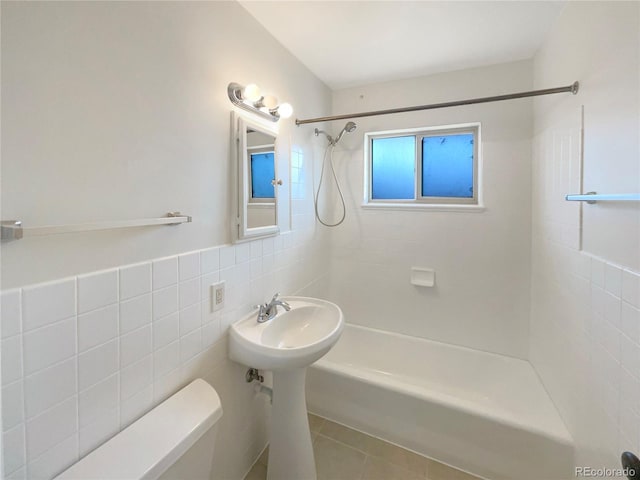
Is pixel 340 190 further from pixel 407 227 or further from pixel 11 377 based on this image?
pixel 11 377

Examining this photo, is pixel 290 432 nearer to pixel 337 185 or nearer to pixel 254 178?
pixel 254 178

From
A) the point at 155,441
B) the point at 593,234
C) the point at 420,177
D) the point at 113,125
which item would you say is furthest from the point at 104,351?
the point at 420,177

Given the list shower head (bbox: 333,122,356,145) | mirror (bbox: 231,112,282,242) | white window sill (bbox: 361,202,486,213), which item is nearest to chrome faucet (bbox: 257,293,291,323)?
mirror (bbox: 231,112,282,242)

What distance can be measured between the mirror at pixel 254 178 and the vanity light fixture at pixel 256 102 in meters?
0.06

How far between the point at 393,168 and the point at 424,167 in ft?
0.85

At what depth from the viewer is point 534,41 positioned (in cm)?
172

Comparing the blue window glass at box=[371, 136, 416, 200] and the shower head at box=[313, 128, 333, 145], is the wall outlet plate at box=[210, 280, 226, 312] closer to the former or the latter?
the shower head at box=[313, 128, 333, 145]

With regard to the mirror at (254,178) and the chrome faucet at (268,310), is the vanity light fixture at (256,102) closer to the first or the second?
the mirror at (254,178)

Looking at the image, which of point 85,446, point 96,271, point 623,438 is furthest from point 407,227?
point 85,446

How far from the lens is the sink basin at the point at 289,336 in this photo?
1208 millimetres

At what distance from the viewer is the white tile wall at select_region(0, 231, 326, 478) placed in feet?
2.30

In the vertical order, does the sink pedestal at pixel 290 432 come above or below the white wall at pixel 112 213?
below

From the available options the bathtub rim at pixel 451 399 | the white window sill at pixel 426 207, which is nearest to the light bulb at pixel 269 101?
the white window sill at pixel 426 207

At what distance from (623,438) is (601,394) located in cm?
18
